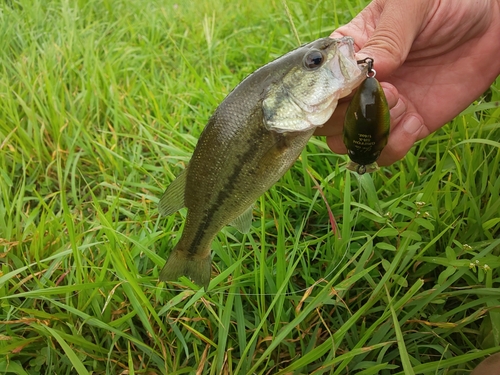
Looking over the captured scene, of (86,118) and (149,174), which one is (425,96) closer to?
(149,174)

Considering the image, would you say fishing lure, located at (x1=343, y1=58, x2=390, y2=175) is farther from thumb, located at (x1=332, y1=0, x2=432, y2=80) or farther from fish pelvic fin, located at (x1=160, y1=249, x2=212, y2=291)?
fish pelvic fin, located at (x1=160, y1=249, x2=212, y2=291)

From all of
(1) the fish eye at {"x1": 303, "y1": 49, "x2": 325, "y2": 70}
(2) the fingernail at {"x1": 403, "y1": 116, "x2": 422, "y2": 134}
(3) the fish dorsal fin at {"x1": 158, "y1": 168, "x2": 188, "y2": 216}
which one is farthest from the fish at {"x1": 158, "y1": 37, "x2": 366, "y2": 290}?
(2) the fingernail at {"x1": 403, "y1": 116, "x2": 422, "y2": 134}

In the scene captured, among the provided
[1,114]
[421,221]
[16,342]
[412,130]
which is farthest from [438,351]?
[1,114]

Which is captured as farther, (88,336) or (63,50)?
(63,50)

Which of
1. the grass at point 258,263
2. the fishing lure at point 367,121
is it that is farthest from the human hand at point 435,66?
the fishing lure at point 367,121

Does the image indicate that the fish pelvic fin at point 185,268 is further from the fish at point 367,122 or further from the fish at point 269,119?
the fish at point 367,122

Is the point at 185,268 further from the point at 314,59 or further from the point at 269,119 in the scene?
the point at 314,59
